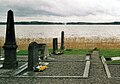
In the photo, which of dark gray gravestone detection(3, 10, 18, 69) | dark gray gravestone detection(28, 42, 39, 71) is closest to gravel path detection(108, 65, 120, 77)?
dark gray gravestone detection(28, 42, 39, 71)

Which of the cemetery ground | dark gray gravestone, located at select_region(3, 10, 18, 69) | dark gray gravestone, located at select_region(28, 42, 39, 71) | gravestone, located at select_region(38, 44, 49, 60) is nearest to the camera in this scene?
the cemetery ground

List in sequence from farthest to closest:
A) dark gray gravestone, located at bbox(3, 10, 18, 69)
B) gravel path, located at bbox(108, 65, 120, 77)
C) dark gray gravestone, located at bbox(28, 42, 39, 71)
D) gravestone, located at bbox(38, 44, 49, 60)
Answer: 1. gravestone, located at bbox(38, 44, 49, 60)
2. dark gray gravestone, located at bbox(3, 10, 18, 69)
3. dark gray gravestone, located at bbox(28, 42, 39, 71)
4. gravel path, located at bbox(108, 65, 120, 77)

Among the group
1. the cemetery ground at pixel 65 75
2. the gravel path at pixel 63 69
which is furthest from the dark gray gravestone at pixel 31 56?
the gravel path at pixel 63 69

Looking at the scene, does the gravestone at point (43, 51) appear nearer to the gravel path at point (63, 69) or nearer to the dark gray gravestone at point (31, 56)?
the gravel path at point (63, 69)

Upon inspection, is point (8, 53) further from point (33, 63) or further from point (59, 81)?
point (59, 81)

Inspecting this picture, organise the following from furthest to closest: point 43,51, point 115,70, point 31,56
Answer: point 43,51 → point 31,56 → point 115,70

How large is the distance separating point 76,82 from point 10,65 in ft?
15.9

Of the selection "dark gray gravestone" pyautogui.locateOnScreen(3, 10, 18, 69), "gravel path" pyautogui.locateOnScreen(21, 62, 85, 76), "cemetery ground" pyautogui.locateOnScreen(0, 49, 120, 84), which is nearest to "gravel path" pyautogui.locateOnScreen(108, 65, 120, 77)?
"cemetery ground" pyautogui.locateOnScreen(0, 49, 120, 84)

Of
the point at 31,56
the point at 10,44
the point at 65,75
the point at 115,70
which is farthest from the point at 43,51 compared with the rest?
the point at 65,75

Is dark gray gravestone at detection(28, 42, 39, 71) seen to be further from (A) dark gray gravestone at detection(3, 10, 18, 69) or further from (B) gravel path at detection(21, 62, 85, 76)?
A: (A) dark gray gravestone at detection(3, 10, 18, 69)

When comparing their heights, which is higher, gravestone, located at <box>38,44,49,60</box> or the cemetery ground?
gravestone, located at <box>38,44,49,60</box>

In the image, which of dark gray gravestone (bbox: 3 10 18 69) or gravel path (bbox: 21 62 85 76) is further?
dark gray gravestone (bbox: 3 10 18 69)

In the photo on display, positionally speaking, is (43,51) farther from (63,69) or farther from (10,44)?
(63,69)

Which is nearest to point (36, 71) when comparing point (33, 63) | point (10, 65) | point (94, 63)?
point (33, 63)
